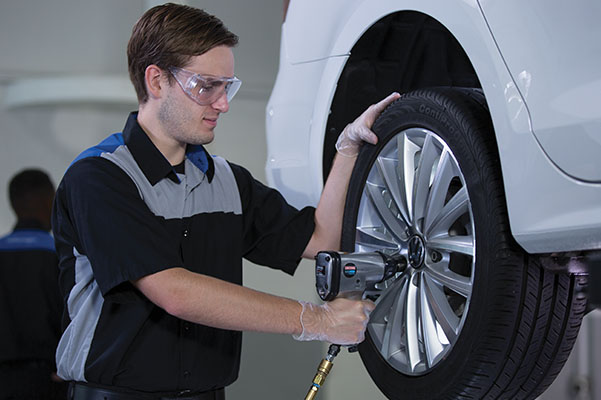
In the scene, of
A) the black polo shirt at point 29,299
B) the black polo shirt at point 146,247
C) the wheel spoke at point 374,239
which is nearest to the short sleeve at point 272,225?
the black polo shirt at point 146,247

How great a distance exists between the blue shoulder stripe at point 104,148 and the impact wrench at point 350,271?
600 mm

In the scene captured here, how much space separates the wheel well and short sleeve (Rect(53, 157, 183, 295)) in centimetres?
52

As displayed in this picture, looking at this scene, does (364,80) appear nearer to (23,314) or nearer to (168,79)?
(168,79)

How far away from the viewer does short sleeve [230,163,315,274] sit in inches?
76.2

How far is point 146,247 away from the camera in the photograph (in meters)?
1.54

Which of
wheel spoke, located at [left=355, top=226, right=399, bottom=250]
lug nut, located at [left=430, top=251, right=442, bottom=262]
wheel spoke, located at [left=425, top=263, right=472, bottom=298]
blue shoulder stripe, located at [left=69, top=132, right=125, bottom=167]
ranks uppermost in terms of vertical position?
blue shoulder stripe, located at [left=69, top=132, right=125, bottom=167]

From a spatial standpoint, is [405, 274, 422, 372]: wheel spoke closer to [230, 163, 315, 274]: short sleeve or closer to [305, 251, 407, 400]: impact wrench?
[305, 251, 407, 400]: impact wrench

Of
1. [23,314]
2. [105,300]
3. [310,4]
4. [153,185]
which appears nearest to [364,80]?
[310,4]

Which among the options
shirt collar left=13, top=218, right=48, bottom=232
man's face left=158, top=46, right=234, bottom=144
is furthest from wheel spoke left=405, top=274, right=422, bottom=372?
shirt collar left=13, top=218, right=48, bottom=232

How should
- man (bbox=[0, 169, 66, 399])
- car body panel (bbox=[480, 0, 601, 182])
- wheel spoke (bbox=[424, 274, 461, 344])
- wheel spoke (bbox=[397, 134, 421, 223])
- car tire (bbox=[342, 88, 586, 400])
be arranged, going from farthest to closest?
man (bbox=[0, 169, 66, 399]) → wheel spoke (bbox=[397, 134, 421, 223]) → wheel spoke (bbox=[424, 274, 461, 344]) → car tire (bbox=[342, 88, 586, 400]) → car body panel (bbox=[480, 0, 601, 182])

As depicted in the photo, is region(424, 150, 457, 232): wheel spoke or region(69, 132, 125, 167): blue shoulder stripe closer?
region(424, 150, 457, 232): wheel spoke

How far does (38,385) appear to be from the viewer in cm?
319

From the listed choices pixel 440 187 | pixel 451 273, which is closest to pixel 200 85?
pixel 440 187

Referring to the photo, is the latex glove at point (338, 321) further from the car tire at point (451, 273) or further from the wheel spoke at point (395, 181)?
the wheel spoke at point (395, 181)
